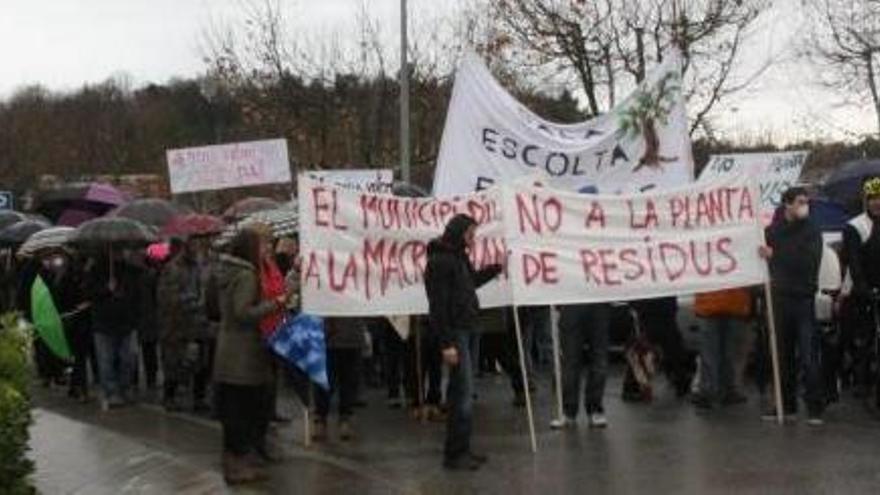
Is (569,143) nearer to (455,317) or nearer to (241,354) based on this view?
(455,317)

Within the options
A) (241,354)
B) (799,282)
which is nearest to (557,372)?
(799,282)

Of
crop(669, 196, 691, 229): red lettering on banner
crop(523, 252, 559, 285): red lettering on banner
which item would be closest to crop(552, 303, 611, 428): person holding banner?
crop(523, 252, 559, 285): red lettering on banner

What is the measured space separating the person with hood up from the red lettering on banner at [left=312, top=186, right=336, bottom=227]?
1279 millimetres

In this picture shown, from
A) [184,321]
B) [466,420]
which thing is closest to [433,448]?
[466,420]

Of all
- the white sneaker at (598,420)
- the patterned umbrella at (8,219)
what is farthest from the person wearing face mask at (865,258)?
the patterned umbrella at (8,219)

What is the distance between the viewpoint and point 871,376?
39.6ft

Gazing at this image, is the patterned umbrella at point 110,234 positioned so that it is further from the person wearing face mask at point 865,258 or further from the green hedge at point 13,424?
the person wearing face mask at point 865,258

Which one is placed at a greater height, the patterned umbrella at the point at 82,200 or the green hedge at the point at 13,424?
Answer: the patterned umbrella at the point at 82,200

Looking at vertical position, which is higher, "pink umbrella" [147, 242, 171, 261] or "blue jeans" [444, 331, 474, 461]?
"pink umbrella" [147, 242, 171, 261]

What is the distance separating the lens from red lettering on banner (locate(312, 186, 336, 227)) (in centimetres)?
1070

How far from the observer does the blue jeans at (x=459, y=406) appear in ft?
31.9

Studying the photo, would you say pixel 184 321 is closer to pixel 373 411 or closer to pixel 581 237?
pixel 373 411

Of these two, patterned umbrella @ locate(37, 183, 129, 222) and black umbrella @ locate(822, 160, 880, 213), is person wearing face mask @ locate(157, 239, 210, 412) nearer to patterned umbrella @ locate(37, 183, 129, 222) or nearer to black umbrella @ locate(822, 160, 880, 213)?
black umbrella @ locate(822, 160, 880, 213)

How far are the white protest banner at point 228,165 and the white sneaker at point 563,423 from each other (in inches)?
468
